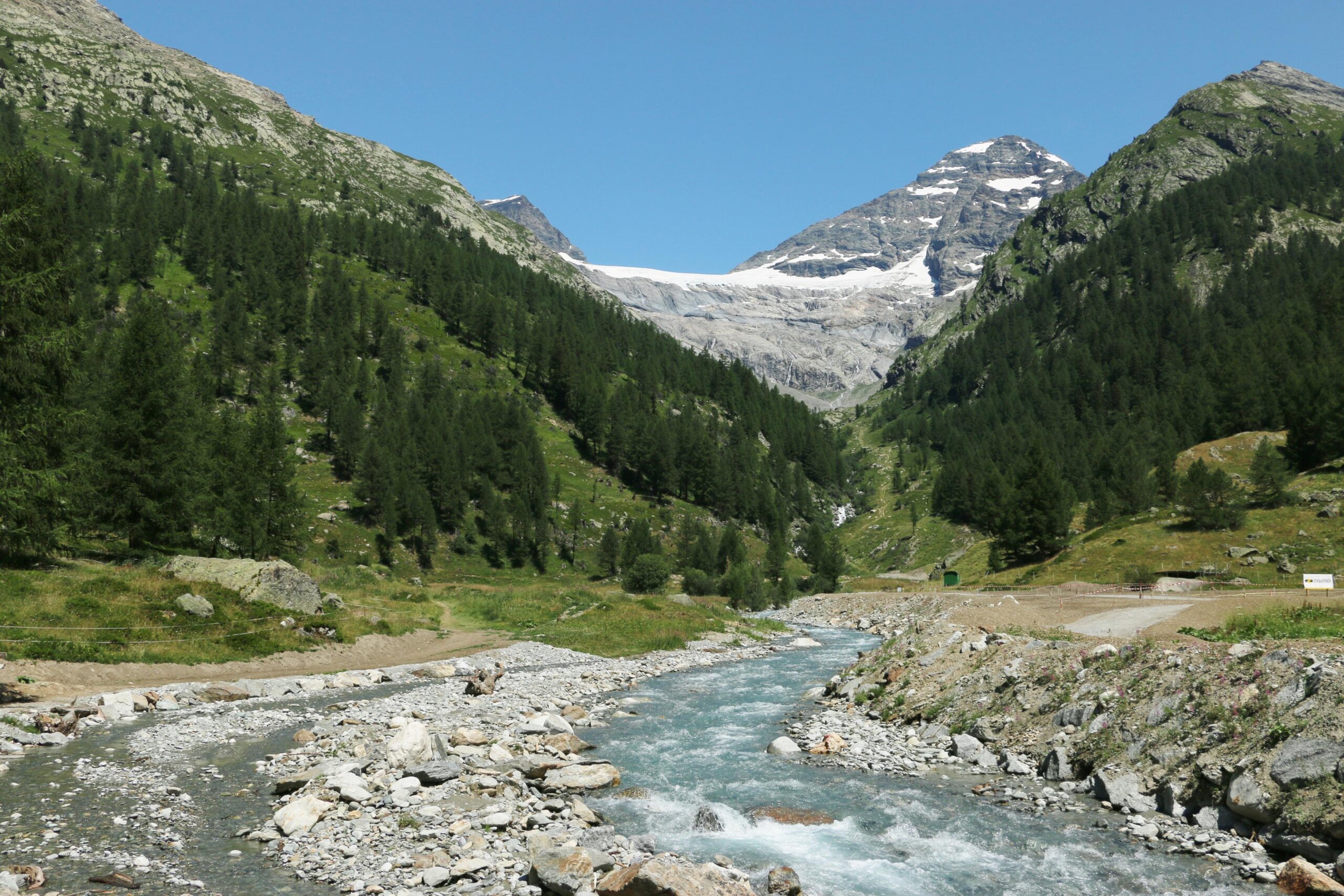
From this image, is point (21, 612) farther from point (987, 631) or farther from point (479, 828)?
point (987, 631)

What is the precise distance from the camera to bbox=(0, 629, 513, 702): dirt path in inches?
983

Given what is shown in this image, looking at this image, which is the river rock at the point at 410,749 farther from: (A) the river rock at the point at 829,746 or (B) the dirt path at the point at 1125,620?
(B) the dirt path at the point at 1125,620

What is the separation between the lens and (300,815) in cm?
1418

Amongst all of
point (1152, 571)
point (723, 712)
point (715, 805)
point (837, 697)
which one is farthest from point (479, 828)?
point (1152, 571)

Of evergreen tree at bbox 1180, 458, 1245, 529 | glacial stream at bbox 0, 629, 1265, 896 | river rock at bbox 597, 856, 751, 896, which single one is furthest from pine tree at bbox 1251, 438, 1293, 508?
river rock at bbox 597, 856, 751, 896

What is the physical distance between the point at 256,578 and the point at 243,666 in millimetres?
8043

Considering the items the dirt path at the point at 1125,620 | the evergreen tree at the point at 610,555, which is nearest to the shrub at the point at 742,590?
the evergreen tree at the point at 610,555

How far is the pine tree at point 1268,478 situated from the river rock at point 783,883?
87306mm

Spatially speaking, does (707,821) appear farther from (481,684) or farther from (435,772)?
(481,684)

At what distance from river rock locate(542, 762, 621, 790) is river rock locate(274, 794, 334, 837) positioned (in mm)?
5224

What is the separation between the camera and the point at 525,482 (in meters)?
121

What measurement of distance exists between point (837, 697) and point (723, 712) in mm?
5589

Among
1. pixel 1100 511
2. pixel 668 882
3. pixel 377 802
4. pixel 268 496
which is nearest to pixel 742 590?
pixel 1100 511

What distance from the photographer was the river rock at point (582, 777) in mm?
17734
